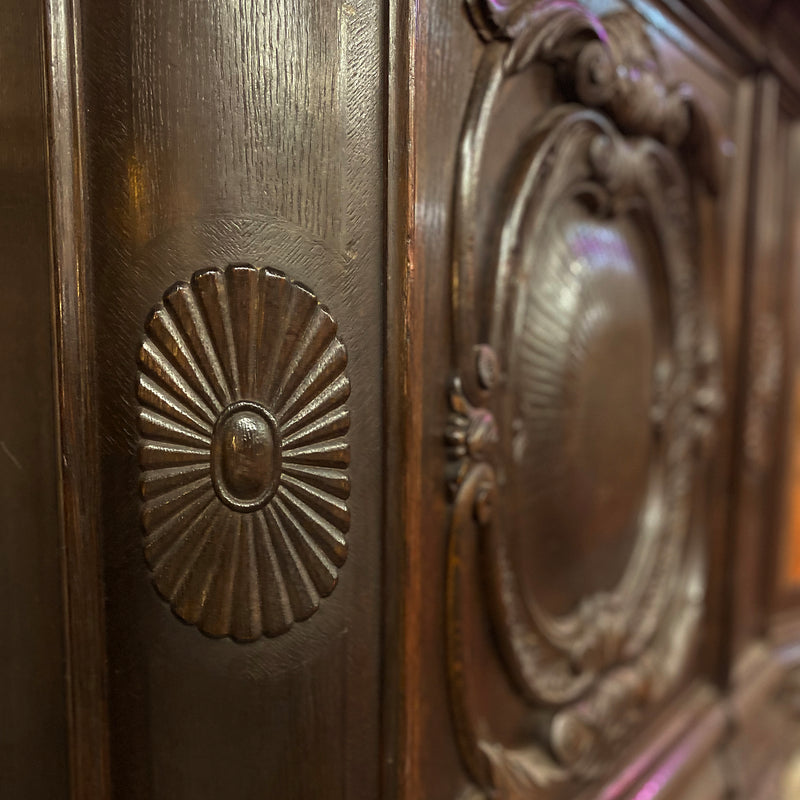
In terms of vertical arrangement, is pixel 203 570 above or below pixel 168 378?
below

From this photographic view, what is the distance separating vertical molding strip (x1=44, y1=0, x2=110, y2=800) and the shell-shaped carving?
5 cm

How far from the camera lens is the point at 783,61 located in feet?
4.53

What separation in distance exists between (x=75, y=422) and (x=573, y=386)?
0.62 metres

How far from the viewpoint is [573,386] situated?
949mm

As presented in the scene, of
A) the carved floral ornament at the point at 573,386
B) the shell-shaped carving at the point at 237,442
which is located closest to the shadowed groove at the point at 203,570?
the shell-shaped carving at the point at 237,442

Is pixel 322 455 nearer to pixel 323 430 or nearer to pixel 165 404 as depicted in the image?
pixel 323 430

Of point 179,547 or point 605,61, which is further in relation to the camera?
point 605,61

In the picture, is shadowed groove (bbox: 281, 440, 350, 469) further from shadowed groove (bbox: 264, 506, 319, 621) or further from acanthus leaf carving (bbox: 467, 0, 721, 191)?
acanthus leaf carving (bbox: 467, 0, 721, 191)

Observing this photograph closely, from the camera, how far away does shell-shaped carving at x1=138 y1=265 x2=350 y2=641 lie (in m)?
0.60

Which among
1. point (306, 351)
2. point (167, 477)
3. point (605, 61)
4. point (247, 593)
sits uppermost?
point (605, 61)

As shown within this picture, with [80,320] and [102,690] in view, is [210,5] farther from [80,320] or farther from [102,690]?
[102,690]

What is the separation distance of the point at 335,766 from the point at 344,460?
11.6 inches

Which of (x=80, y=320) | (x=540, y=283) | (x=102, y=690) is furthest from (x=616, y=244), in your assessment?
(x=102, y=690)

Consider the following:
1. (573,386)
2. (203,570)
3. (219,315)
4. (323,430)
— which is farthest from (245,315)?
(573,386)
